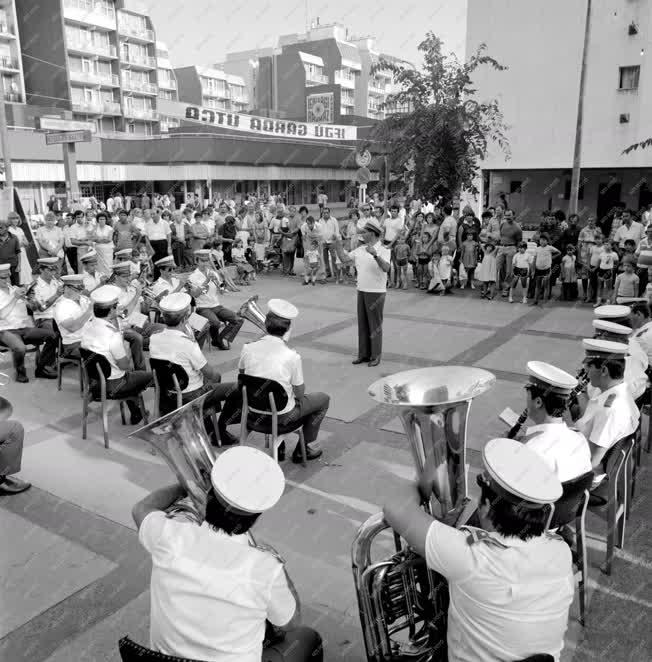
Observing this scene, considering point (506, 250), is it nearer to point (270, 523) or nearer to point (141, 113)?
point (270, 523)

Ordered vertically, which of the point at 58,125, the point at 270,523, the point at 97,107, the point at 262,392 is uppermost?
the point at 97,107

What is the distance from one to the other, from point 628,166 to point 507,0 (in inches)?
300

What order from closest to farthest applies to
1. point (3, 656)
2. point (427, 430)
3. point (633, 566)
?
point (427, 430) < point (3, 656) < point (633, 566)

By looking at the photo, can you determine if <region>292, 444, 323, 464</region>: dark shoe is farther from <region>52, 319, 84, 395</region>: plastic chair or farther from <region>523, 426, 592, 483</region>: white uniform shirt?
<region>52, 319, 84, 395</region>: plastic chair

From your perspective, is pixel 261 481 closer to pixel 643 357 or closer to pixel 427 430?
pixel 427 430

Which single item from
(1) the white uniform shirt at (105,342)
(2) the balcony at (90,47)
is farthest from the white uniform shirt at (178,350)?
(2) the balcony at (90,47)

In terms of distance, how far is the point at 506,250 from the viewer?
1248 cm

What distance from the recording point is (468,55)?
23.8 meters

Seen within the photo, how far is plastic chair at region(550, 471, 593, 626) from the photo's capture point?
115 inches

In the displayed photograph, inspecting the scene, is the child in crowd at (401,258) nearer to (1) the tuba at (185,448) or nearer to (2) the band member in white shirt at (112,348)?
(2) the band member in white shirt at (112,348)

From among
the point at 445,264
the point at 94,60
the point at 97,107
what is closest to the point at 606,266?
the point at 445,264

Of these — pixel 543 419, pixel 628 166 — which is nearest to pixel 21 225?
pixel 543 419

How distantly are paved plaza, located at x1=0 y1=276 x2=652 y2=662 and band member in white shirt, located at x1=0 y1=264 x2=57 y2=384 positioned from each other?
252mm

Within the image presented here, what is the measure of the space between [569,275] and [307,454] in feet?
27.9
